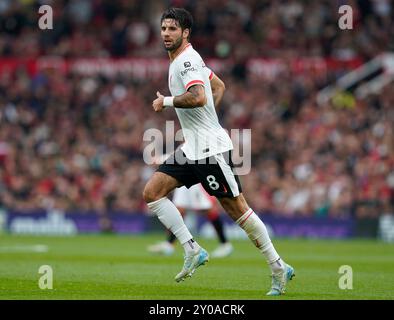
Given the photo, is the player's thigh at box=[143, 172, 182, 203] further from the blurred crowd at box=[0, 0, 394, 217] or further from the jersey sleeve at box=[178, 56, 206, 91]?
the blurred crowd at box=[0, 0, 394, 217]

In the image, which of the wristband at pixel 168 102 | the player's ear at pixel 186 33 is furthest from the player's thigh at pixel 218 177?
the player's ear at pixel 186 33

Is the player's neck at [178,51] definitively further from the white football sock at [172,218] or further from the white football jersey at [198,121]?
the white football sock at [172,218]

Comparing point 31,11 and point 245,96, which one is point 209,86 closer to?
point 245,96

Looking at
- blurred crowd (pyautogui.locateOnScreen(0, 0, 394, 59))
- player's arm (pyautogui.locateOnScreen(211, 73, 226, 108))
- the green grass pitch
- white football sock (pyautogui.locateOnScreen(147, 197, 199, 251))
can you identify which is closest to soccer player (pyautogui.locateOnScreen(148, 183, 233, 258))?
the green grass pitch

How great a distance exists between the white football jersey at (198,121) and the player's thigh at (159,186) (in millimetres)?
353

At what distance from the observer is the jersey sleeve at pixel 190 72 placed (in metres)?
10.7

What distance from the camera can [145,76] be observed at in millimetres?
30438

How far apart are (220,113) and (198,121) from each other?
1846 cm

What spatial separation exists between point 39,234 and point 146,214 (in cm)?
314

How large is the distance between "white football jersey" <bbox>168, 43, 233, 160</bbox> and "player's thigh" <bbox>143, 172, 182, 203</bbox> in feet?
1.16

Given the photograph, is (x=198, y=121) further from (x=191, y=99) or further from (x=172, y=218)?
(x=172, y=218)

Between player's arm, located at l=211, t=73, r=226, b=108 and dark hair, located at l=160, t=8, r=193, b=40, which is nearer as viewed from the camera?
dark hair, located at l=160, t=8, r=193, b=40

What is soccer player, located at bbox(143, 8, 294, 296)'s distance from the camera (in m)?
10.8

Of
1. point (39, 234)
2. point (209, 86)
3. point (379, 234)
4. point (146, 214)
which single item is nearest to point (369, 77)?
point (379, 234)
